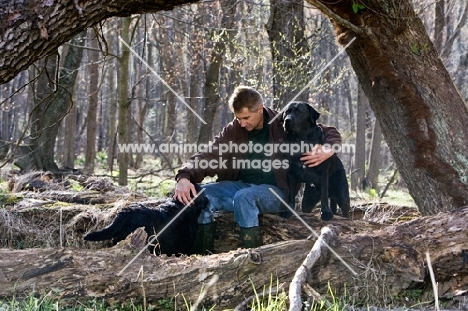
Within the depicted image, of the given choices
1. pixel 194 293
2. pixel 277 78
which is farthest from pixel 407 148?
pixel 277 78

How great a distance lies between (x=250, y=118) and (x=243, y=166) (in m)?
0.56

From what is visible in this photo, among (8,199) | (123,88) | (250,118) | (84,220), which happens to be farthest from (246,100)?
(123,88)

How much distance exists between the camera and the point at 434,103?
517cm

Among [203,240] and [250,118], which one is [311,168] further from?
[203,240]

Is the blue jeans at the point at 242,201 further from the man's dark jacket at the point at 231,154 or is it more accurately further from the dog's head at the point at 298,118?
the dog's head at the point at 298,118

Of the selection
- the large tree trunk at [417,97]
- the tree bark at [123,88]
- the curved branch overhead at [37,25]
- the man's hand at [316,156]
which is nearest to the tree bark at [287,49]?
the tree bark at [123,88]

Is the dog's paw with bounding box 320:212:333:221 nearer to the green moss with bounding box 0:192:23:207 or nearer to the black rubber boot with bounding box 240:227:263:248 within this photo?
the black rubber boot with bounding box 240:227:263:248

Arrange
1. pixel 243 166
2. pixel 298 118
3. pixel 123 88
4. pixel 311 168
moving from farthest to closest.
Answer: pixel 123 88
pixel 243 166
pixel 311 168
pixel 298 118

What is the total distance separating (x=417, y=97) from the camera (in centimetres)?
518

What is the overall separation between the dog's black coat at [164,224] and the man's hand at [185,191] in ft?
0.18

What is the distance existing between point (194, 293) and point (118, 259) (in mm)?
605

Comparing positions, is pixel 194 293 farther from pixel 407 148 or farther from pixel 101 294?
pixel 407 148

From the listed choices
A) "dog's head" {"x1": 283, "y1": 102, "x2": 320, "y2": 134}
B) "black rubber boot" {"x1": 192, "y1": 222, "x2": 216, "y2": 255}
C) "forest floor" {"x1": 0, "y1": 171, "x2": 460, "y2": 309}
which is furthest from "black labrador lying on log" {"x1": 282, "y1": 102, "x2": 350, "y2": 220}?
"black rubber boot" {"x1": 192, "y1": 222, "x2": 216, "y2": 255}

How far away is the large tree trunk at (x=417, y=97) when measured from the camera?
16.9 feet
